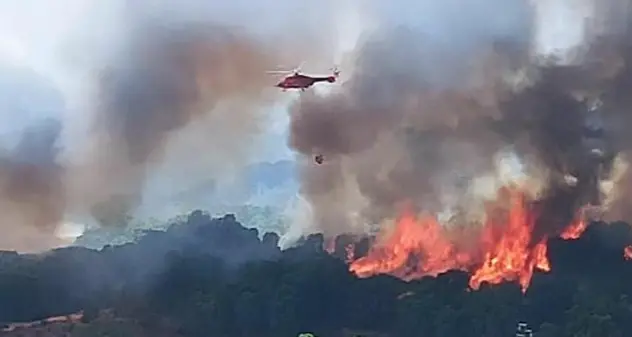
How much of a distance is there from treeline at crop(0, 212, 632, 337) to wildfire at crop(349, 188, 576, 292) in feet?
1.79

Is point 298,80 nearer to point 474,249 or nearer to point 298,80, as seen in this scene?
point 298,80

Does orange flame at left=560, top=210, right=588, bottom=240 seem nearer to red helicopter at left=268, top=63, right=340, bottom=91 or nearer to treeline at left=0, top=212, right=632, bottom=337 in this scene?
treeline at left=0, top=212, right=632, bottom=337

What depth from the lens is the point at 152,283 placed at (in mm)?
29219

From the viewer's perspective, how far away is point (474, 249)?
1218 inches

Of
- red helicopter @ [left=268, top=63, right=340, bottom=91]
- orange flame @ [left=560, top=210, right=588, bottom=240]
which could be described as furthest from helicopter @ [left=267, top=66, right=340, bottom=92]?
orange flame @ [left=560, top=210, right=588, bottom=240]

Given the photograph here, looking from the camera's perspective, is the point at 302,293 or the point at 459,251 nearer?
the point at 302,293

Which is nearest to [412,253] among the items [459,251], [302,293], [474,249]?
[459,251]

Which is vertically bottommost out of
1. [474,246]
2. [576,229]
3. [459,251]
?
[459,251]

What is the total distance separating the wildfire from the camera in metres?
30.2

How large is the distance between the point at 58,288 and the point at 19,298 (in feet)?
3.57

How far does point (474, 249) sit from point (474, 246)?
13 cm

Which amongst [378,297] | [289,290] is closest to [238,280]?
[289,290]

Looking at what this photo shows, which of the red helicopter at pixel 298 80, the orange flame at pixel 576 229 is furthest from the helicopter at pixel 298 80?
the orange flame at pixel 576 229

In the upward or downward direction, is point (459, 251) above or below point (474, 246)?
below
